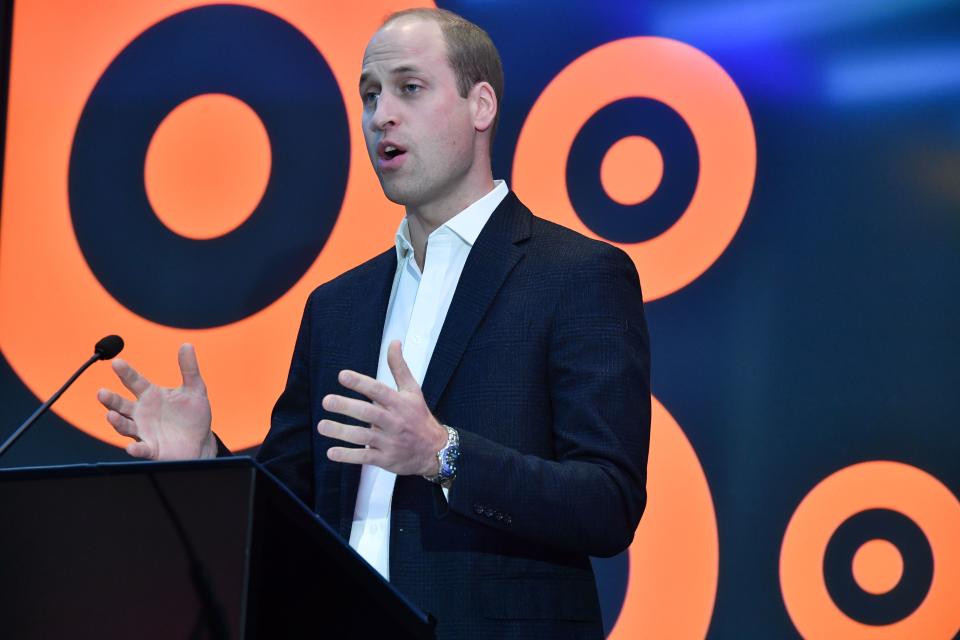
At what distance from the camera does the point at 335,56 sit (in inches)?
116

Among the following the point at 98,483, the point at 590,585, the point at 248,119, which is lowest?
the point at 590,585

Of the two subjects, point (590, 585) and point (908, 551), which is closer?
point (590, 585)

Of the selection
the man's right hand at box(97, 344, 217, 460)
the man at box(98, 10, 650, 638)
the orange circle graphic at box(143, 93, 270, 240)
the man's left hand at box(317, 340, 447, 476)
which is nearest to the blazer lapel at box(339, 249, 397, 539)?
the man at box(98, 10, 650, 638)

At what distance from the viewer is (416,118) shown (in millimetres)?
1883

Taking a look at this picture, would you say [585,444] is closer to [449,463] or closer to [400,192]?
[449,463]

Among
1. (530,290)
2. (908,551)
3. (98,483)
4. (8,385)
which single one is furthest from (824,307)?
(8,385)

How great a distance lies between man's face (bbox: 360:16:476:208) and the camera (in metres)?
1.88

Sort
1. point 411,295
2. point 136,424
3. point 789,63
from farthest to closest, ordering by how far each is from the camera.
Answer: point 789,63, point 411,295, point 136,424

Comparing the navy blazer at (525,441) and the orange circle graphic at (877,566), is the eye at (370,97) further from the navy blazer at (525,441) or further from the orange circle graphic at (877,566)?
the orange circle graphic at (877,566)

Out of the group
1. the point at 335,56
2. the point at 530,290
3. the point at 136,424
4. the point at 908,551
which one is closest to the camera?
the point at 136,424

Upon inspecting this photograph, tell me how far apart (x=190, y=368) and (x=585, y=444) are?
624 mm

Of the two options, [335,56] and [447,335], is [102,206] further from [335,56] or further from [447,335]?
[447,335]

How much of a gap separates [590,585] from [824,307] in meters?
1.16

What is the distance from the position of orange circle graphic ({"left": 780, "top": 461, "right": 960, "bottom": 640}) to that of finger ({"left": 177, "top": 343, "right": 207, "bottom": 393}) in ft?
4.84
